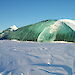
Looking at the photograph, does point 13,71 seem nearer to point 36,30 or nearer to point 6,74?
point 6,74

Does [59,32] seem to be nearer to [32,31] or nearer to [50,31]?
[50,31]

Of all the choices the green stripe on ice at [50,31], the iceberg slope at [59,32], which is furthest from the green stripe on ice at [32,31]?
the iceberg slope at [59,32]

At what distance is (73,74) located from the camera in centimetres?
210

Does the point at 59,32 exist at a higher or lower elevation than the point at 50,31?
lower

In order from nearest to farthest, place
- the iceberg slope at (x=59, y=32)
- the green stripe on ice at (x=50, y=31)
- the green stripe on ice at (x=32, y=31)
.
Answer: the iceberg slope at (x=59, y=32) → the green stripe on ice at (x=50, y=31) → the green stripe on ice at (x=32, y=31)

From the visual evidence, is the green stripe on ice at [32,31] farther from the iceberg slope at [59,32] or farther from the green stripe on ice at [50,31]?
the iceberg slope at [59,32]

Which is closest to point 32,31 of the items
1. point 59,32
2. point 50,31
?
point 50,31

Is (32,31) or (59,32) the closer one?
(59,32)

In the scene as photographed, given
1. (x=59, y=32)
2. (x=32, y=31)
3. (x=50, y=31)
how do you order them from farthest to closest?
(x=32, y=31) < (x=50, y=31) < (x=59, y=32)

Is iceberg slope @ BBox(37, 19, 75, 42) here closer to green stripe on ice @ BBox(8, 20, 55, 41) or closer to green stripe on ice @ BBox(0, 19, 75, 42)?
green stripe on ice @ BBox(0, 19, 75, 42)

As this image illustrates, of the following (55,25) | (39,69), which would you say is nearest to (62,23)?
(55,25)

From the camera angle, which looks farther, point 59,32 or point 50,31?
point 50,31

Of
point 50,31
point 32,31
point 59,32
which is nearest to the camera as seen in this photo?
point 59,32

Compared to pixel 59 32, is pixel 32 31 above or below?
above
